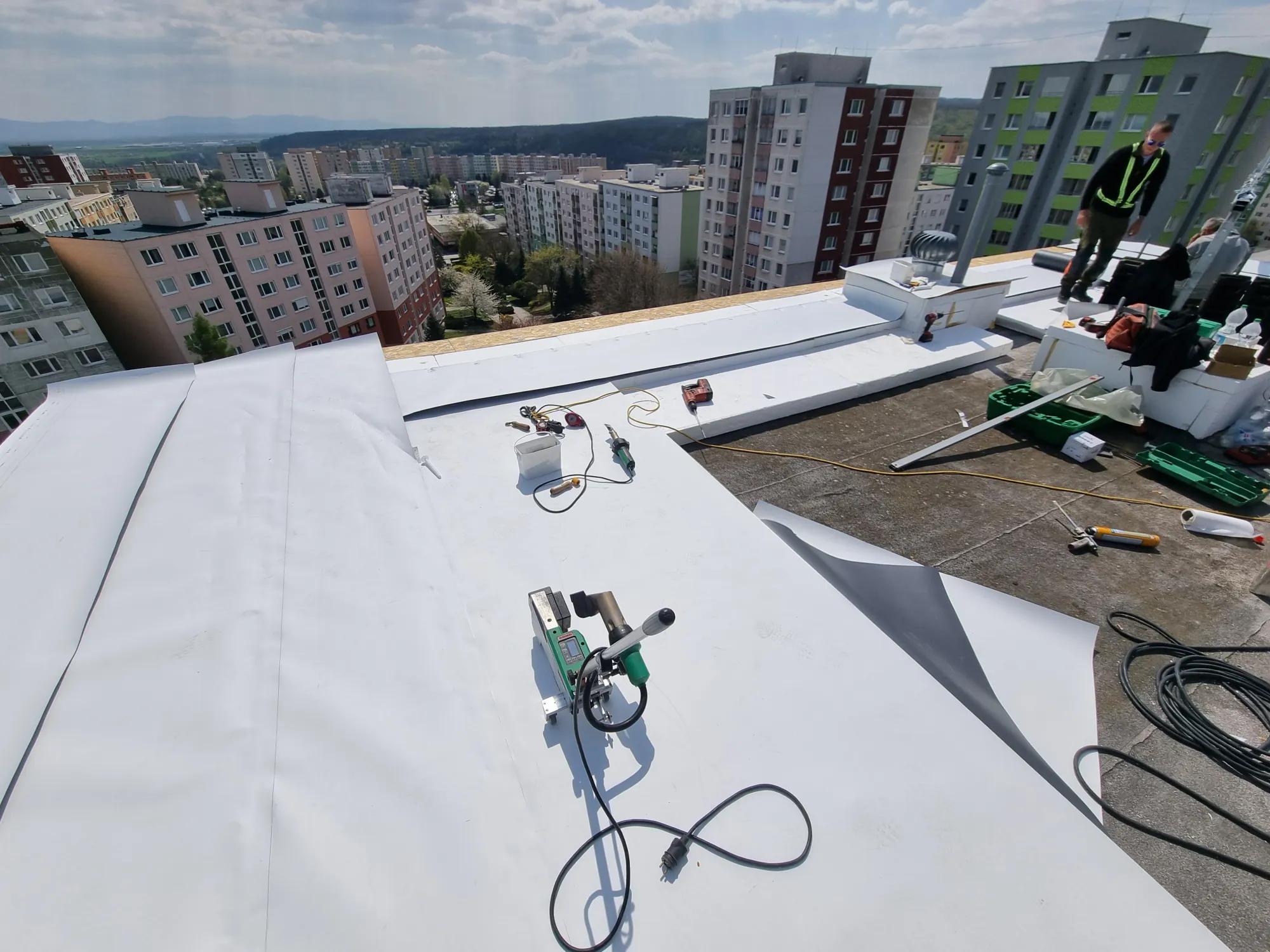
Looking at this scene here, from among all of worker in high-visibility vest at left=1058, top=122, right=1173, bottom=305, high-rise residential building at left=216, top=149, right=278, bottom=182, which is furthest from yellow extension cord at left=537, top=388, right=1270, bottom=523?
high-rise residential building at left=216, top=149, right=278, bottom=182

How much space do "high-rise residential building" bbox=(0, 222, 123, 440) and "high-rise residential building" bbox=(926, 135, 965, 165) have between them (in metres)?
113

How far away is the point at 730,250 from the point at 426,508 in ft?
155

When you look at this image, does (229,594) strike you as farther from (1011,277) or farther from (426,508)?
(1011,277)

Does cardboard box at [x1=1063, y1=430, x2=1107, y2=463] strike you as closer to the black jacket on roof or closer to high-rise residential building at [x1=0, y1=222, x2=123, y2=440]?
the black jacket on roof

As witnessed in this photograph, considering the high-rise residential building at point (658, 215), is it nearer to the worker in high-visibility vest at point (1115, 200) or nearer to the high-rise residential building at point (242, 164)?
the worker in high-visibility vest at point (1115, 200)

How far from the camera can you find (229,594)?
3.28 meters

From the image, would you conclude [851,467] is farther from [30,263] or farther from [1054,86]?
[1054,86]

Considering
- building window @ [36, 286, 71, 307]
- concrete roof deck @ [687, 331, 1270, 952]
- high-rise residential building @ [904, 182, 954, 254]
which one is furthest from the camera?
high-rise residential building @ [904, 182, 954, 254]

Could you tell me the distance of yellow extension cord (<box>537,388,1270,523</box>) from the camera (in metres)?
5.33

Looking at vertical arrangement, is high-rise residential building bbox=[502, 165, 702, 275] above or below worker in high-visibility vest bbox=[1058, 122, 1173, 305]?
below

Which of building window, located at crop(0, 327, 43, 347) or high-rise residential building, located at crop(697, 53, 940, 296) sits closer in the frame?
building window, located at crop(0, 327, 43, 347)

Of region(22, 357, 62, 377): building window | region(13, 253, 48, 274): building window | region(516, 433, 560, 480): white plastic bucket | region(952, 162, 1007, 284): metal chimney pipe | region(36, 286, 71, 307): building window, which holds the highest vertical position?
region(952, 162, 1007, 284): metal chimney pipe

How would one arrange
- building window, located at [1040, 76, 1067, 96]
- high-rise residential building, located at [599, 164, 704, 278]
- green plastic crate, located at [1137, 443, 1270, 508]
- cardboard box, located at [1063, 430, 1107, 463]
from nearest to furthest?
green plastic crate, located at [1137, 443, 1270, 508] < cardboard box, located at [1063, 430, 1107, 463] < building window, located at [1040, 76, 1067, 96] < high-rise residential building, located at [599, 164, 704, 278]

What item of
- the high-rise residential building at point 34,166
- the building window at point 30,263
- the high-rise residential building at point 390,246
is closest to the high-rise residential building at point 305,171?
the high-rise residential building at point 34,166
